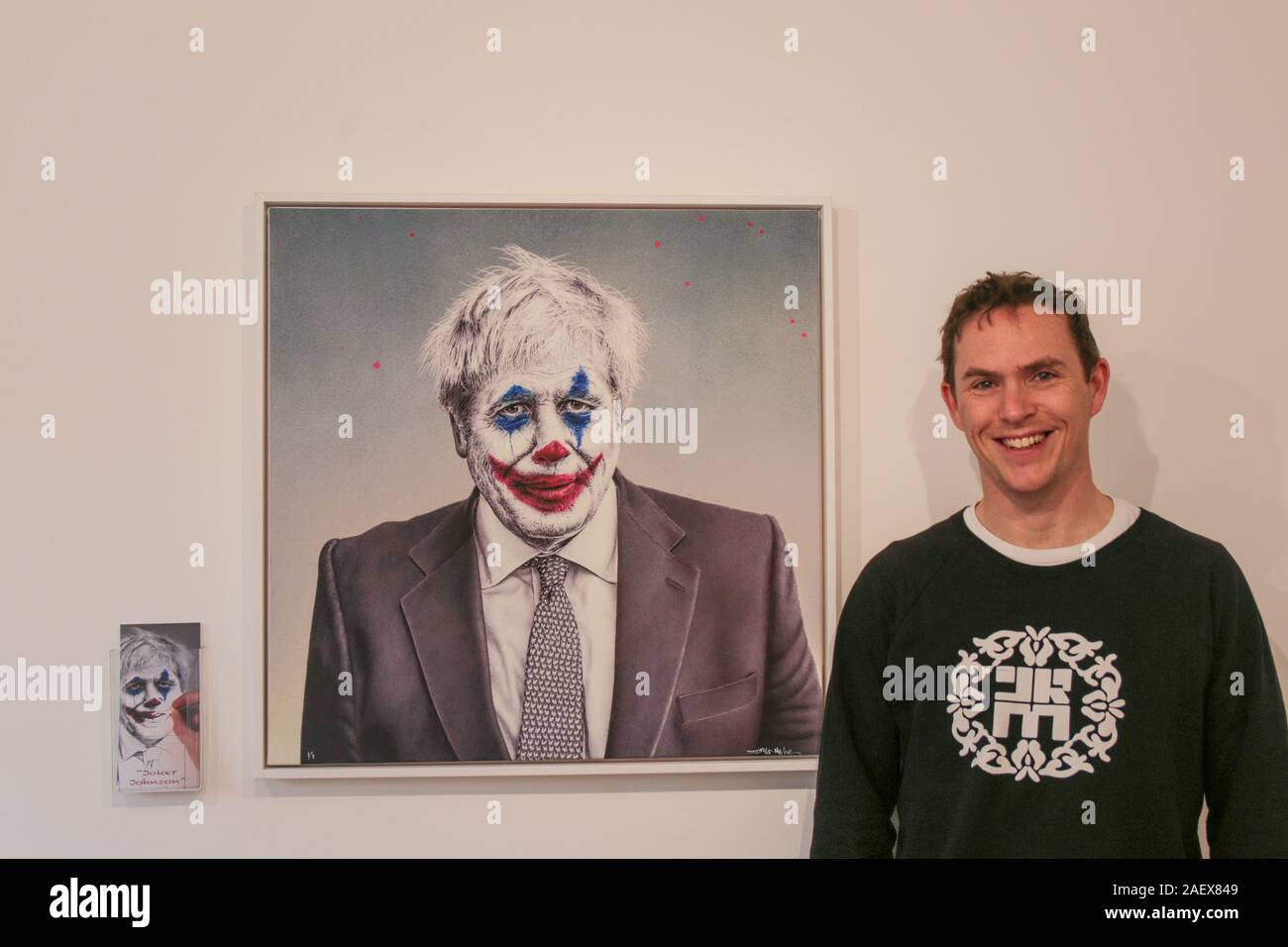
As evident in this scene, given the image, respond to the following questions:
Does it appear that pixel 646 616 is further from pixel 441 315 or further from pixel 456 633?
pixel 441 315

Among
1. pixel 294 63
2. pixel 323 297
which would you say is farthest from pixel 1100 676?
pixel 294 63

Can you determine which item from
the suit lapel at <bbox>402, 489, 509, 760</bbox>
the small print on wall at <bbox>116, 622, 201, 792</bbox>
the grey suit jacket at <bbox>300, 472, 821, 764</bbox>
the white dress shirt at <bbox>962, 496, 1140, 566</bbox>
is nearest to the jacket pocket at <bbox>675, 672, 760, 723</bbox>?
the grey suit jacket at <bbox>300, 472, 821, 764</bbox>

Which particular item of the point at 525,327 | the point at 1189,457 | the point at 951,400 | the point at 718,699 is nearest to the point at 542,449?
the point at 525,327

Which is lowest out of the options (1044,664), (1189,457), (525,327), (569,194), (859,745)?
(859,745)

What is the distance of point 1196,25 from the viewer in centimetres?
175

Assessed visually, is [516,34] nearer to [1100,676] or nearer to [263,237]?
[263,237]

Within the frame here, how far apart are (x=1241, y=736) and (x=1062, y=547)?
0.32 meters

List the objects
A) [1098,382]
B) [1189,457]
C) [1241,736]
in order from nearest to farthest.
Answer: [1241,736] → [1098,382] → [1189,457]

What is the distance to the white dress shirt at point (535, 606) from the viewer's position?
5.45ft

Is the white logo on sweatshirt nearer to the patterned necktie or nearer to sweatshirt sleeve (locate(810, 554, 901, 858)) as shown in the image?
sweatshirt sleeve (locate(810, 554, 901, 858))

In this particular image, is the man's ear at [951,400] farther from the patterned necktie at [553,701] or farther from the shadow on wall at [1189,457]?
the patterned necktie at [553,701]

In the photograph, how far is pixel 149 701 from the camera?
166cm
